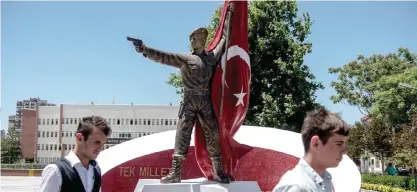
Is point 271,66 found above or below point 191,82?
above

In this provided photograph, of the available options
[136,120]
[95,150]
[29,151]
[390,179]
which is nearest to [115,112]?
[136,120]

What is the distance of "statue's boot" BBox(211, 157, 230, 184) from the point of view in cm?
673

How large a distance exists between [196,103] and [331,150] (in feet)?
14.0

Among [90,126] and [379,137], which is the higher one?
[90,126]

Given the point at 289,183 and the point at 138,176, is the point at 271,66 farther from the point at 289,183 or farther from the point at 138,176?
the point at 289,183

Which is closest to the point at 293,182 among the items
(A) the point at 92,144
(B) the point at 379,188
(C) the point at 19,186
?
(A) the point at 92,144

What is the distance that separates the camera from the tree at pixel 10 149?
202 ft

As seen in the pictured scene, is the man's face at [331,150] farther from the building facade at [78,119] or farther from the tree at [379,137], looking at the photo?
the building facade at [78,119]

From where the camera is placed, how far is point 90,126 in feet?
11.8

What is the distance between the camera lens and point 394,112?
32.3m

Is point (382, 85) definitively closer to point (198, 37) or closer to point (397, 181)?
point (397, 181)

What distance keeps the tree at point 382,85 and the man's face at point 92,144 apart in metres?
29.7

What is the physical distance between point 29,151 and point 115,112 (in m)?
13.7

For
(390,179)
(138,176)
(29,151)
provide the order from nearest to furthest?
(138,176)
(390,179)
(29,151)
